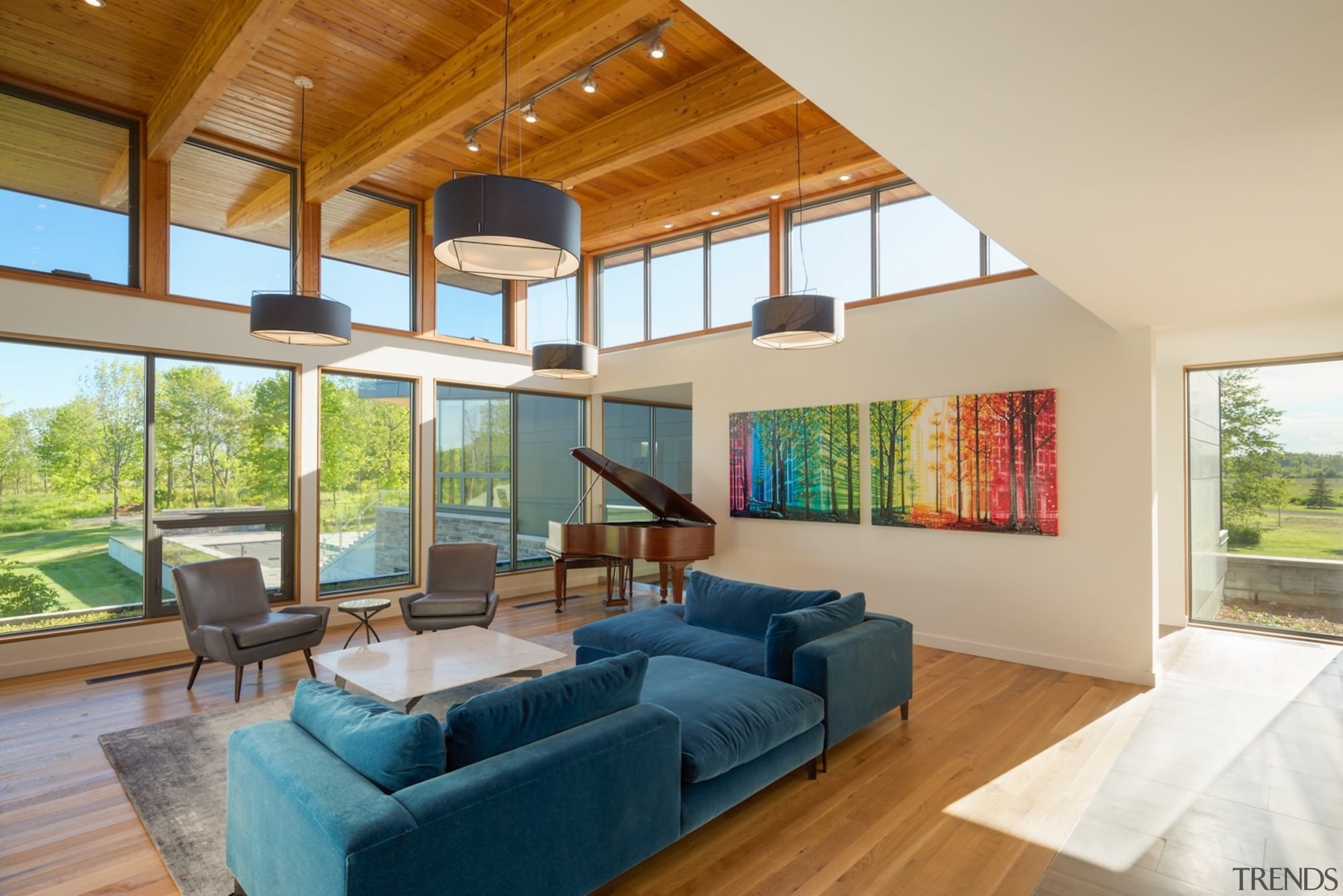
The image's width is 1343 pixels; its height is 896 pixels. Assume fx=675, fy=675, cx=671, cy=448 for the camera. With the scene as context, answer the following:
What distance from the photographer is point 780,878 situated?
8.62 feet

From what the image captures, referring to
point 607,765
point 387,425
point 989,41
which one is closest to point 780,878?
point 607,765

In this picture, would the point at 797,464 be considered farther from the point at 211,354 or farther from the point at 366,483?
the point at 211,354

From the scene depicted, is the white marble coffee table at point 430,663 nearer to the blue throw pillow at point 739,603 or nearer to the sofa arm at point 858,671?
the blue throw pillow at point 739,603

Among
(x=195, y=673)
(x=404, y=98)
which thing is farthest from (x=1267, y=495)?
(x=195, y=673)

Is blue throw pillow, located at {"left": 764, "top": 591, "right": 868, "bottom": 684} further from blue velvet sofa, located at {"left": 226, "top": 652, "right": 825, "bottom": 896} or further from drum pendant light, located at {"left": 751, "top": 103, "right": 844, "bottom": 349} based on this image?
drum pendant light, located at {"left": 751, "top": 103, "right": 844, "bottom": 349}

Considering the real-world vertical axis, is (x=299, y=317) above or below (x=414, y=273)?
below

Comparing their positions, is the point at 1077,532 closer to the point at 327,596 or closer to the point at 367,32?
the point at 367,32

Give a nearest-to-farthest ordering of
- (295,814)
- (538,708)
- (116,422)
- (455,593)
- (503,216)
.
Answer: (295,814)
(538,708)
(503,216)
(116,422)
(455,593)

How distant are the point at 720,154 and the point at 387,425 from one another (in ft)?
14.8

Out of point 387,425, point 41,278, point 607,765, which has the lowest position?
point 607,765

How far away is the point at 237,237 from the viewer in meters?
6.38

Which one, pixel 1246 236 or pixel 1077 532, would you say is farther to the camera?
pixel 1077 532

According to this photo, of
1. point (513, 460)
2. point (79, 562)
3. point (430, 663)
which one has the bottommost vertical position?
point (430, 663)

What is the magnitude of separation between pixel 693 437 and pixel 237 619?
4671 millimetres
